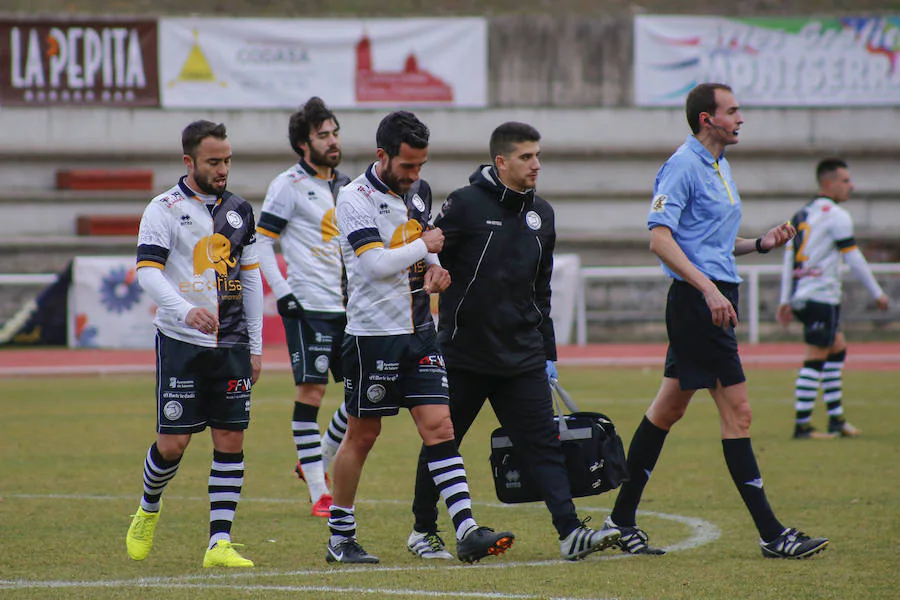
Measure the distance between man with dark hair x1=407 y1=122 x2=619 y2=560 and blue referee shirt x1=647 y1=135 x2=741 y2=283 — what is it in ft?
2.08

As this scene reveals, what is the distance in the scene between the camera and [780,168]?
93.8ft

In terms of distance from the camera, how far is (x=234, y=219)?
22.0 feet

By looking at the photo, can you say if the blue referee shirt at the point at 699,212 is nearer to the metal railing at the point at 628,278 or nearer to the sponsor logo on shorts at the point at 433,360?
the sponsor logo on shorts at the point at 433,360

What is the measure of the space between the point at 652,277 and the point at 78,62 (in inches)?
490

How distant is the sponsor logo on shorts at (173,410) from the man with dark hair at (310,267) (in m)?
2.00

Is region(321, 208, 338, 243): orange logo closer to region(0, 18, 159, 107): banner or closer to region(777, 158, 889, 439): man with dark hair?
region(777, 158, 889, 439): man with dark hair

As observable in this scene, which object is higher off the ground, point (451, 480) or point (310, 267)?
A: point (310, 267)

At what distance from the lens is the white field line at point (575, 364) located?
63.4 ft

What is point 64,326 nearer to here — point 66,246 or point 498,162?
point 66,246

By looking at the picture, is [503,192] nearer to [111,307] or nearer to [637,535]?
[637,535]

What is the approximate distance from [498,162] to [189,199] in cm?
153

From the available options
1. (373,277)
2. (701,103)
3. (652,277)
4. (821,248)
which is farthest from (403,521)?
(652,277)

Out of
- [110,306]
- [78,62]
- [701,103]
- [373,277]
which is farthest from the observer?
[78,62]

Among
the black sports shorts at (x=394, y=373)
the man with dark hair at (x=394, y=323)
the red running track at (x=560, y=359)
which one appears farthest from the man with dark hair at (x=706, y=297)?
the red running track at (x=560, y=359)
